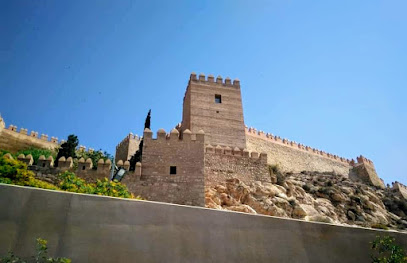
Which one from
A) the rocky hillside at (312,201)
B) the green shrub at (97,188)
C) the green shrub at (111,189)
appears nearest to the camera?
the green shrub at (97,188)

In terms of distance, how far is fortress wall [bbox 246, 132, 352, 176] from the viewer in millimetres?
25578

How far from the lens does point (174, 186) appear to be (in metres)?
13.2

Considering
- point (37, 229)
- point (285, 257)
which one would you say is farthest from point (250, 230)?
point (37, 229)

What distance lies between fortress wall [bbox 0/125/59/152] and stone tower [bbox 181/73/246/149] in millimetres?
12094

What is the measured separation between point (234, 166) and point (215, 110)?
4.69 meters

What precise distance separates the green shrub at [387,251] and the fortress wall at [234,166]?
1052cm

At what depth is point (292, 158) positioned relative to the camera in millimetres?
27656

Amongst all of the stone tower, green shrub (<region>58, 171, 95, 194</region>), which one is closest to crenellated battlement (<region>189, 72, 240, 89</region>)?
the stone tower

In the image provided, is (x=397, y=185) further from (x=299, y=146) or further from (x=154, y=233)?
(x=154, y=233)

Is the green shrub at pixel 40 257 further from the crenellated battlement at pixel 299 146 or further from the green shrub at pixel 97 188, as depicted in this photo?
the crenellated battlement at pixel 299 146

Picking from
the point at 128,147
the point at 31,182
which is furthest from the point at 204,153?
the point at 128,147

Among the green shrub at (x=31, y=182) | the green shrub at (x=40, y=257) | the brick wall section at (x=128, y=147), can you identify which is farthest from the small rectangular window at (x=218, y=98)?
the green shrub at (x=40, y=257)

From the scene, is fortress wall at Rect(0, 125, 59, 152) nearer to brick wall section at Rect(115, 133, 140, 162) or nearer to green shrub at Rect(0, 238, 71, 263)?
brick wall section at Rect(115, 133, 140, 162)

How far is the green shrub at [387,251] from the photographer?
17.0 feet
